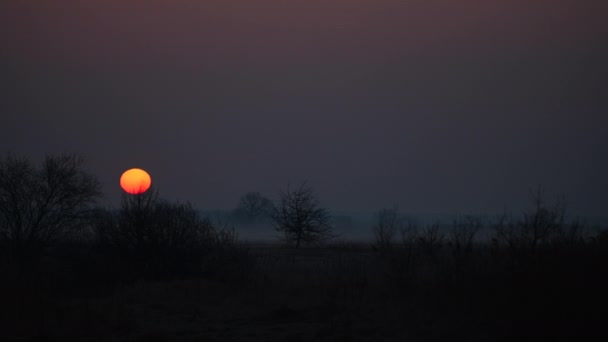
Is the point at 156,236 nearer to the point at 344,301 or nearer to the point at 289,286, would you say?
the point at 289,286

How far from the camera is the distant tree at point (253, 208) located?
13574cm

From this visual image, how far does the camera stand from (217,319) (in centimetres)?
1399

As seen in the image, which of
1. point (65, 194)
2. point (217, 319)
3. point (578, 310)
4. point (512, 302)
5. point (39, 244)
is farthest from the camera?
point (65, 194)

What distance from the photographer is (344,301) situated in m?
14.5

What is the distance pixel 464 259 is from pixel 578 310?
4.67 metres

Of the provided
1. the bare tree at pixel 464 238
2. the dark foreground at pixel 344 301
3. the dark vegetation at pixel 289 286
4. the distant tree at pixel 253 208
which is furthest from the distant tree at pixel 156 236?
the distant tree at pixel 253 208

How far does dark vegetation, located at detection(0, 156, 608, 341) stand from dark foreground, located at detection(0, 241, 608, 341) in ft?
0.12

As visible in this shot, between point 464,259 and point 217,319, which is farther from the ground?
point 464,259

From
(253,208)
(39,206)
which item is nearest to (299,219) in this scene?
(39,206)

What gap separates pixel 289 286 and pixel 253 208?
119 m

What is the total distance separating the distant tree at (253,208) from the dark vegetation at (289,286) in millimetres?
110789

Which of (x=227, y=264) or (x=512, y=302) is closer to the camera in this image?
(x=512, y=302)

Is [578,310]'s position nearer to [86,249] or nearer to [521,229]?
[521,229]

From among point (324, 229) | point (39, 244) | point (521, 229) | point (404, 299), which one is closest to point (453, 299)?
point (404, 299)
